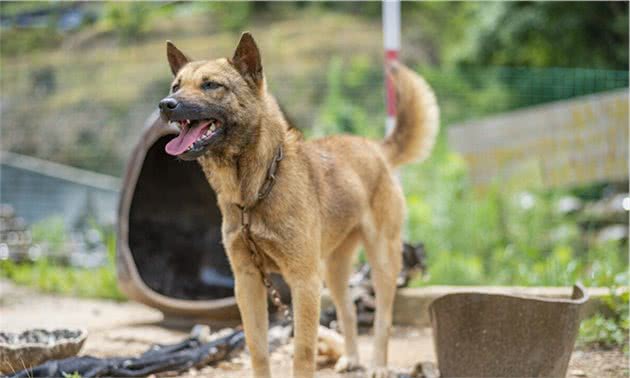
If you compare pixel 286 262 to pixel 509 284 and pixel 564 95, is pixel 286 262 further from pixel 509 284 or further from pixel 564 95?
pixel 564 95

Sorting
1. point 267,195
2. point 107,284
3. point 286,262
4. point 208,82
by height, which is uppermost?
point 208,82

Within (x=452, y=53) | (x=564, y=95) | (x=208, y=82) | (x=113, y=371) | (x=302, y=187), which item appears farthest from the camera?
(x=452, y=53)

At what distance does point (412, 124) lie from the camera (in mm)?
Result: 5359

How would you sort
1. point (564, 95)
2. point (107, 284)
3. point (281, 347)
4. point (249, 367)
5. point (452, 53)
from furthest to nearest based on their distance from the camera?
1. point (452, 53)
2. point (564, 95)
3. point (107, 284)
4. point (281, 347)
5. point (249, 367)

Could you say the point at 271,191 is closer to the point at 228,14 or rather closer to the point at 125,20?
the point at 125,20

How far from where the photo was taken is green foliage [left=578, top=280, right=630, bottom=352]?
517 centimetres

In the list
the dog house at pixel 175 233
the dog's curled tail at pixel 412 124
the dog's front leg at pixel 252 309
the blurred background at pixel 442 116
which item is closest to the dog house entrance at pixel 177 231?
the dog house at pixel 175 233

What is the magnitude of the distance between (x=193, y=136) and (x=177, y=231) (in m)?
3.67

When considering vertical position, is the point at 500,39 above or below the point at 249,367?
above

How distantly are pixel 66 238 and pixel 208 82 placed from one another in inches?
277

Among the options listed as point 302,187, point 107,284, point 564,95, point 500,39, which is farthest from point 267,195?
point 500,39

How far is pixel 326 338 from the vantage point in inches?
204

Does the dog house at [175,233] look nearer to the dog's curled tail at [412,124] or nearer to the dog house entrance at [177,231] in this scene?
the dog house entrance at [177,231]

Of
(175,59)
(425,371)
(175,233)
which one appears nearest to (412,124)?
(425,371)
